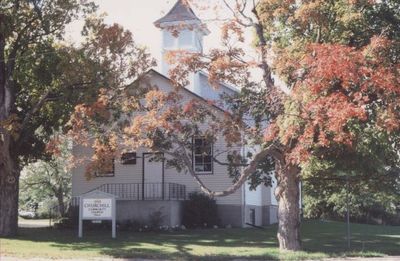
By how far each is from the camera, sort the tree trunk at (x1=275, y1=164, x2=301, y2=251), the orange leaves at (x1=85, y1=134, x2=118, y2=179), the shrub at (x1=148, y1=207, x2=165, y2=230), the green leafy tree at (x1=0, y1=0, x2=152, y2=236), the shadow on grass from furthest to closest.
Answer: the shrub at (x1=148, y1=207, x2=165, y2=230)
the green leafy tree at (x1=0, y1=0, x2=152, y2=236)
the tree trunk at (x1=275, y1=164, x2=301, y2=251)
the orange leaves at (x1=85, y1=134, x2=118, y2=179)
the shadow on grass

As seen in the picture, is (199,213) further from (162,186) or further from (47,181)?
(47,181)

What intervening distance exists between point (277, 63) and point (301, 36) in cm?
257

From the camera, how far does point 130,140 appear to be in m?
17.7

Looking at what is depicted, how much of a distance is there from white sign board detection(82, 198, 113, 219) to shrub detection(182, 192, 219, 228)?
6668 mm

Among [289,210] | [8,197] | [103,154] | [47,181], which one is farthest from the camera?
[47,181]

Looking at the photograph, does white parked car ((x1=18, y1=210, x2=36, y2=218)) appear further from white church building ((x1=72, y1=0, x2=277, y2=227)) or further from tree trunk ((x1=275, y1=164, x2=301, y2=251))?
tree trunk ((x1=275, y1=164, x2=301, y2=251))

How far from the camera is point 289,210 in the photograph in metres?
18.7

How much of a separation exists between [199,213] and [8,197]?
30.5ft

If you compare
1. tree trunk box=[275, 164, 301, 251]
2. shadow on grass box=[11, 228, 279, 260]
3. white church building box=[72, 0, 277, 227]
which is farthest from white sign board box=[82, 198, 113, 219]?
tree trunk box=[275, 164, 301, 251]

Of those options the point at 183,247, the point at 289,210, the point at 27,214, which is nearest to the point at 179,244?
the point at 183,247

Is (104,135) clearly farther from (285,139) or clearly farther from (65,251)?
(285,139)

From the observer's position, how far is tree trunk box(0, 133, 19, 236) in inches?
956

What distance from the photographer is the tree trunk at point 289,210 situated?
60.9ft

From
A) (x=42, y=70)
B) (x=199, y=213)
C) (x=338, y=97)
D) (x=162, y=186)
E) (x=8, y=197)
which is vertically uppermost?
(x=42, y=70)
